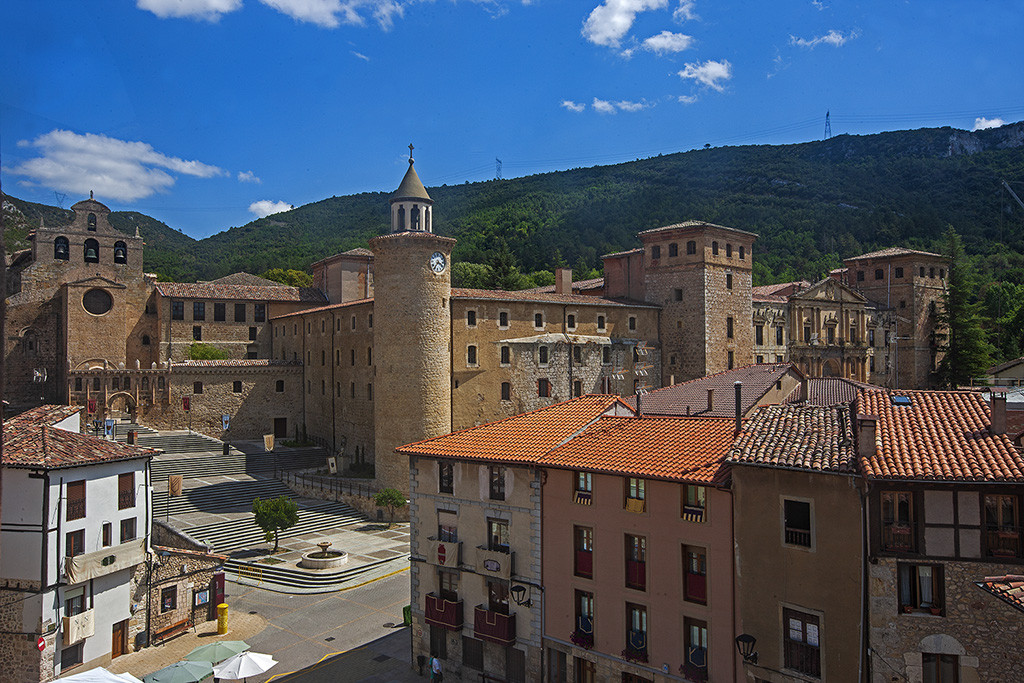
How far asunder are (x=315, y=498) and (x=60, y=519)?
19.5 metres

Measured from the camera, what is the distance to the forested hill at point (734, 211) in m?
89.7

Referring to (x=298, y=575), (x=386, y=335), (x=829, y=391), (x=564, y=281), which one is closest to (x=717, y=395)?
(x=829, y=391)

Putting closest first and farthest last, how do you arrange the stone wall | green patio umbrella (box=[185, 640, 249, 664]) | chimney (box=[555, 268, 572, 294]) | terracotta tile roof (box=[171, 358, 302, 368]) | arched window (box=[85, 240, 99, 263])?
the stone wall
green patio umbrella (box=[185, 640, 249, 664])
terracotta tile roof (box=[171, 358, 302, 368])
arched window (box=[85, 240, 99, 263])
chimney (box=[555, 268, 572, 294])

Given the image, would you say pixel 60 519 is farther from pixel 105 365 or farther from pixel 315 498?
pixel 105 365

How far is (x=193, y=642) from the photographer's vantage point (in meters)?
24.3

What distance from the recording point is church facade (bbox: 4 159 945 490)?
40625mm

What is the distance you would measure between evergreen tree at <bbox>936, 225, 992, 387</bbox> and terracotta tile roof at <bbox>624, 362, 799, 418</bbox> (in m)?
40.9

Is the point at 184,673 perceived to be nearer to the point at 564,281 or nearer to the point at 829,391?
the point at 829,391

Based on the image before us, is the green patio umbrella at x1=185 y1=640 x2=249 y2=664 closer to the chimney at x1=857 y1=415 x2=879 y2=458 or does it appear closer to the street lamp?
the street lamp

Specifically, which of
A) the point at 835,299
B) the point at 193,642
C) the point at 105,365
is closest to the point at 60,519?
the point at 193,642

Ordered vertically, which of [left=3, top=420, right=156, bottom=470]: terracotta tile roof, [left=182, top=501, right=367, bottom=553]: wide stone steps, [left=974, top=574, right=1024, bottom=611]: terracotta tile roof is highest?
[left=3, top=420, right=156, bottom=470]: terracotta tile roof

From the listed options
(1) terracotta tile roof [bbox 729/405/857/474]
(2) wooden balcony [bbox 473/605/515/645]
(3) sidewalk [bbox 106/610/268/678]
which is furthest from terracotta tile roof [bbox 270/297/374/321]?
(1) terracotta tile roof [bbox 729/405/857/474]

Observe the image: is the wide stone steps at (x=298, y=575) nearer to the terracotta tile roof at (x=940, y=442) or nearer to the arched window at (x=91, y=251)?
the terracotta tile roof at (x=940, y=442)

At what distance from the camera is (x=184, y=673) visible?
19.0 m
